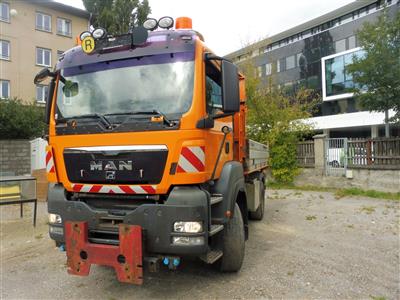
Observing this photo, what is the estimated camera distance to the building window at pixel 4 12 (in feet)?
91.5

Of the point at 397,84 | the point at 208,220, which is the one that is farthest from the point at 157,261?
the point at 397,84

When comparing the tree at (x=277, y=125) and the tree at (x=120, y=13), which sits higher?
the tree at (x=120, y=13)

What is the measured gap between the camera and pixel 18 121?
64.5ft

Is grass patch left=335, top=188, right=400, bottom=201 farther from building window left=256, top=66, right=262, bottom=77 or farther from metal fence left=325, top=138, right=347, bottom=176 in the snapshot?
building window left=256, top=66, right=262, bottom=77

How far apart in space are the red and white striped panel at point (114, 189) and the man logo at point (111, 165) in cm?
19

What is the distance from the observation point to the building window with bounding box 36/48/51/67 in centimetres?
2986

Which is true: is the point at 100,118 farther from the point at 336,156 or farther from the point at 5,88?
the point at 5,88

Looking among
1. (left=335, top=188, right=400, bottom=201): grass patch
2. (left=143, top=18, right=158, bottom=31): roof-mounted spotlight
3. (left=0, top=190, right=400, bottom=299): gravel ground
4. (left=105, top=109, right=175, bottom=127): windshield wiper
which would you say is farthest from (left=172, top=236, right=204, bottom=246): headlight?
(left=335, top=188, right=400, bottom=201): grass patch

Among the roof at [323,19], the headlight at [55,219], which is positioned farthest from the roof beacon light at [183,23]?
the roof at [323,19]

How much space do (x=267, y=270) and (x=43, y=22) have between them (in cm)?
3123

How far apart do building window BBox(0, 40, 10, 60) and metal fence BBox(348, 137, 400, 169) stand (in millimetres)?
25593

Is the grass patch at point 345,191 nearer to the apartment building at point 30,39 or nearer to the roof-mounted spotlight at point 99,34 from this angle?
the roof-mounted spotlight at point 99,34

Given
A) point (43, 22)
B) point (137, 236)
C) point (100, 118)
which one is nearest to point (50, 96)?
point (100, 118)

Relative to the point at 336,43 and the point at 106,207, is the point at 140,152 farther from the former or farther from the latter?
the point at 336,43
